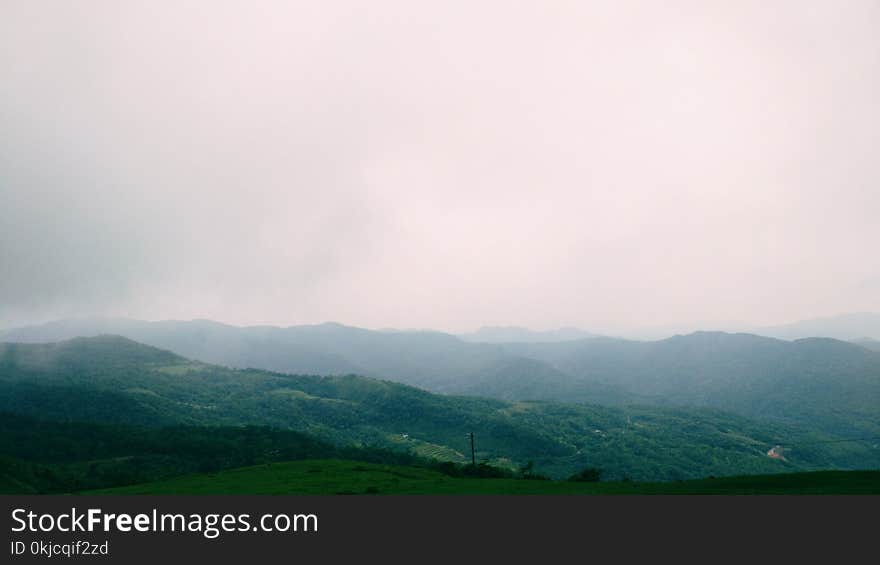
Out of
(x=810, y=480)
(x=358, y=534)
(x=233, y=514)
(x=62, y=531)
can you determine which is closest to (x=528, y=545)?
(x=358, y=534)

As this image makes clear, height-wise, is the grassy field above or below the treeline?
above

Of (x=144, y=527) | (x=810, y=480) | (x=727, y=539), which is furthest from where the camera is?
(x=810, y=480)

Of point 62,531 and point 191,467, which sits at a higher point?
point 62,531

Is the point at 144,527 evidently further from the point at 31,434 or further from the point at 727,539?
the point at 31,434

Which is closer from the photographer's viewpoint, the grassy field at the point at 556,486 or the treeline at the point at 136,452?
the grassy field at the point at 556,486

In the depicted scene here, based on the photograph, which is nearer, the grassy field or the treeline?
the grassy field

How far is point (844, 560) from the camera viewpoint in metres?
22.7

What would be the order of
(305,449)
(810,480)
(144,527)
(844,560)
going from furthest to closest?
(305,449) < (810,480) < (144,527) < (844,560)

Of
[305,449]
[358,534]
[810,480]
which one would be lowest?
[305,449]

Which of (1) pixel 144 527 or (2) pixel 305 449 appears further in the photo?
(2) pixel 305 449

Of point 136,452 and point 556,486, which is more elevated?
point 556,486

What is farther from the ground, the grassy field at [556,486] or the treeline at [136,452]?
the grassy field at [556,486]

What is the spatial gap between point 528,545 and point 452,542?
4.01 metres

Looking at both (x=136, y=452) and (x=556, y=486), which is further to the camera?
(x=136, y=452)
